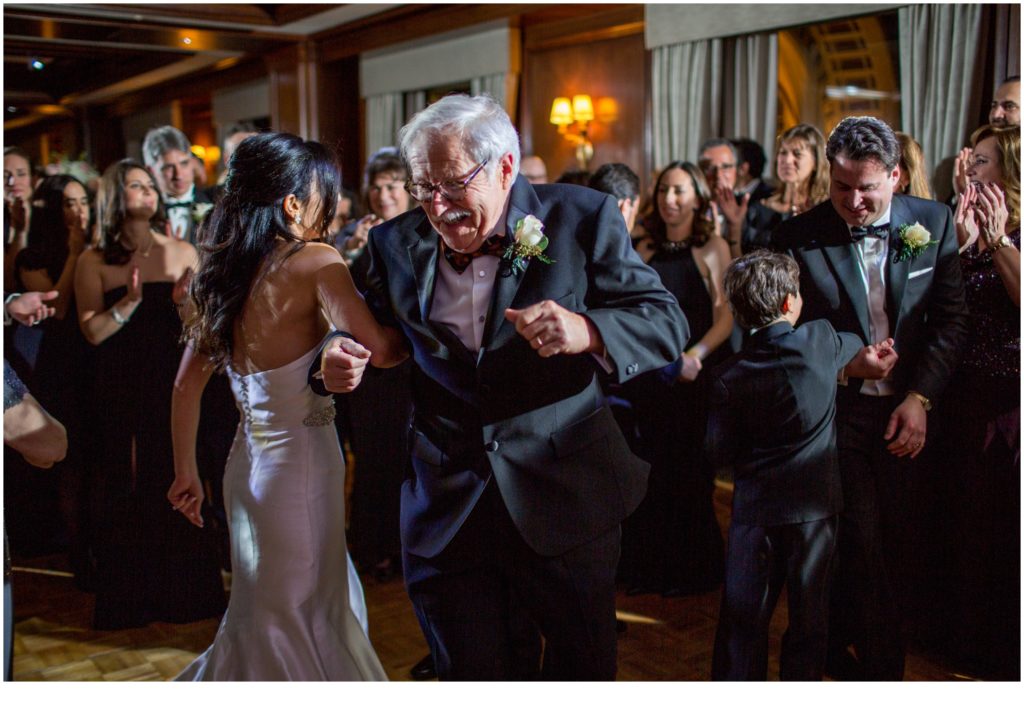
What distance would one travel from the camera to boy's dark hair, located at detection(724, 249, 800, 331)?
2543 mm

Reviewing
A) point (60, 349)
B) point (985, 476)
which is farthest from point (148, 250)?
point (985, 476)

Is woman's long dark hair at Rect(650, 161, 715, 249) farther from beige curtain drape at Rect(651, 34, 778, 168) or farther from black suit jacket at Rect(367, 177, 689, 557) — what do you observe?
beige curtain drape at Rect(651, 34, 778, 168)

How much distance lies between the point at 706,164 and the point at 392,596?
112 inches

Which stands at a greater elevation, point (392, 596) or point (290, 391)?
point (290, 391)

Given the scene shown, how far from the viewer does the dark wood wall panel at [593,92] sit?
8391 millimetres

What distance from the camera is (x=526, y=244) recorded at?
1872 mm

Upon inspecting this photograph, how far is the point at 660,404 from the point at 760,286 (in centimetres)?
144

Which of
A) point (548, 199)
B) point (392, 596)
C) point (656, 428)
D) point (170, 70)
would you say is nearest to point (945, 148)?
point (656, 428)

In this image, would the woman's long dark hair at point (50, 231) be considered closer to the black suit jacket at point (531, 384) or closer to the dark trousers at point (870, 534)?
the black suit jacket at point (531, 384)

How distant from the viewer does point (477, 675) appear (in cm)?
206

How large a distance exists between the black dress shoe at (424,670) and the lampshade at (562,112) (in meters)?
6.40

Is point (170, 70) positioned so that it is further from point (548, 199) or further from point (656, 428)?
point (548, 199)

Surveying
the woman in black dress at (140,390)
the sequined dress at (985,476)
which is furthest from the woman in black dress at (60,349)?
the sequined dress at (985,476)

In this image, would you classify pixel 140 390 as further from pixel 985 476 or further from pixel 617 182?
pixel 985 476
